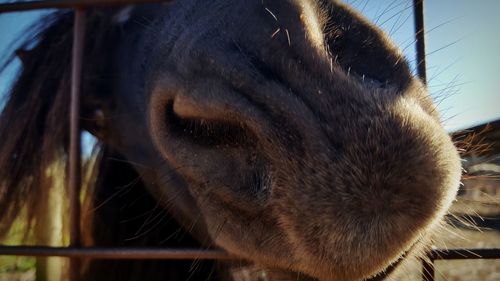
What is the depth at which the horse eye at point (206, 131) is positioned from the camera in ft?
2.27

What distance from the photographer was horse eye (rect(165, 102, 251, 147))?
69 cm

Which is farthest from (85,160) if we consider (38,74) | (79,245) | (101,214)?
(79,245)

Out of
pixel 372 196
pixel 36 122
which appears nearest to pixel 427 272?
pixel 372 196

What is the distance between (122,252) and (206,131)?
1.37ft

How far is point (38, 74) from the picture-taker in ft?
4.58

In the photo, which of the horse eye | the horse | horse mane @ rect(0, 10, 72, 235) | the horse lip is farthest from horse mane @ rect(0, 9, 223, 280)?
the horse lip

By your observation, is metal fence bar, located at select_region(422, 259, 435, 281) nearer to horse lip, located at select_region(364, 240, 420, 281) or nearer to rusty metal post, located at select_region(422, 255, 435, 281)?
rusty metal post, located at select_region(422, 255, 435, 281)

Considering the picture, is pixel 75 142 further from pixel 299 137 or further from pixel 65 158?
pixel 299 137

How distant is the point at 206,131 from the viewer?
0.74 m

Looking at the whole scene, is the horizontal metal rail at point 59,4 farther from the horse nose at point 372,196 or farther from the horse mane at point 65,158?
the horse nose at point 372,196

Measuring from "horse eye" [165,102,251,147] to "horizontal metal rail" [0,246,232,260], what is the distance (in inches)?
9.6

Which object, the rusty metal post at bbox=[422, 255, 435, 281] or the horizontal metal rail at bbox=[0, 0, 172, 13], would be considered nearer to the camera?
the horizontal metal rail at bbox=[0, 0, 172, 13]

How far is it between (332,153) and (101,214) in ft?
3.39

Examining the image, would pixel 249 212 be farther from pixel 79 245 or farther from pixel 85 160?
pixel 85 160
